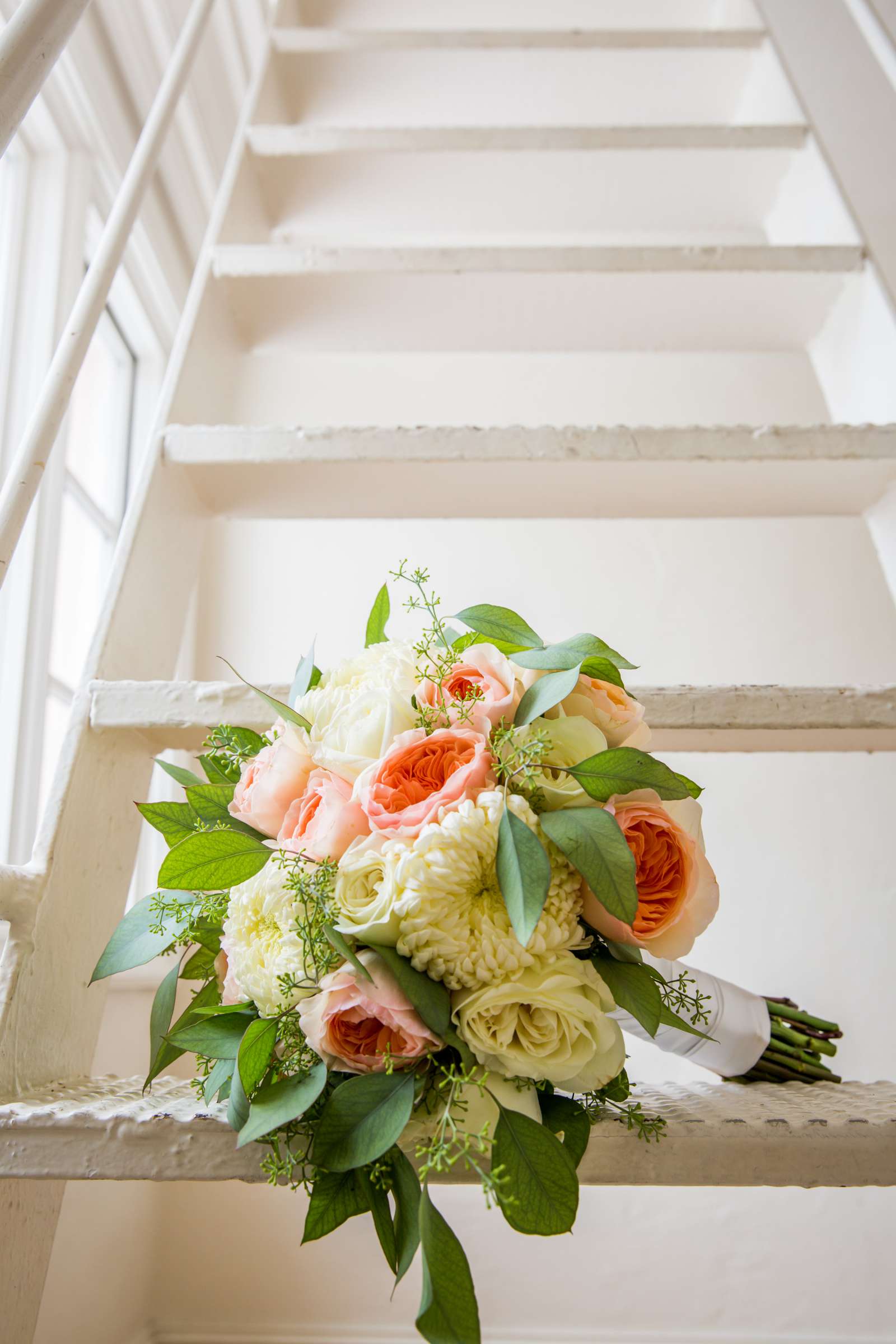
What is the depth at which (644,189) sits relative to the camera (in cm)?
155

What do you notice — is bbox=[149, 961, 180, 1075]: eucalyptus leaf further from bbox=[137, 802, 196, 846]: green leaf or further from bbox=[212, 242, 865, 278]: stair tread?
bbox=[212, 242, 865, 278]: stair tread

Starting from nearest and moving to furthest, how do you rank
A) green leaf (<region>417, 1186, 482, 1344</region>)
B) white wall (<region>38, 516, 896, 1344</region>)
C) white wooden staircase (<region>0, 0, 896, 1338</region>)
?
green leaf (<region>417, 1186, 482, 1344</region>) → white wooden staircase (<region>0, 0, 896, 1338</region>) → white wall (<region>38, 516, 896, 1344</region>)

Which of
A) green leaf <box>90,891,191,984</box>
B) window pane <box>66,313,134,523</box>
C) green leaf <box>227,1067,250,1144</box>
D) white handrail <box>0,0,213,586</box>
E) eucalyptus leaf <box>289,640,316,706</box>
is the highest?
window pane <box>66,313,134,523</box>

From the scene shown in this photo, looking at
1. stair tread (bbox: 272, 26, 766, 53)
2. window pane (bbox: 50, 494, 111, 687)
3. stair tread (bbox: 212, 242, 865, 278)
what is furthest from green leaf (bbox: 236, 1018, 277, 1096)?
stair tread (bbox: 272, 26, 766, 53)

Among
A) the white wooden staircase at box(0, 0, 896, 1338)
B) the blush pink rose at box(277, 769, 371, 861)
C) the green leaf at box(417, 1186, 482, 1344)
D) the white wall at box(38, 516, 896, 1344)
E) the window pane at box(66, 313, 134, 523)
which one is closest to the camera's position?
the green leaf at box(417, 1186, 482, 1344)

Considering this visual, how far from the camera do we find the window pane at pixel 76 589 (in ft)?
5.10

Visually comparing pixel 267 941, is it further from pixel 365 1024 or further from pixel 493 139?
pixel 493 139

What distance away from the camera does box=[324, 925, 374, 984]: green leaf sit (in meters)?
0.50

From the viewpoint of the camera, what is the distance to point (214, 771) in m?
0.71

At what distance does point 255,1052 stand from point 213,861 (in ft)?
0.40

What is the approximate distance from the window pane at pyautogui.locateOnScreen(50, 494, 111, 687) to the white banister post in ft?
2.89

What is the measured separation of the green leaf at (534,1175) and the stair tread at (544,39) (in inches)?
63.0

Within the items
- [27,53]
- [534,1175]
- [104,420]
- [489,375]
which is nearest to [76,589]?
[104,420]

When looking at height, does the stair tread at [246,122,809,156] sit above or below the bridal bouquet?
above
